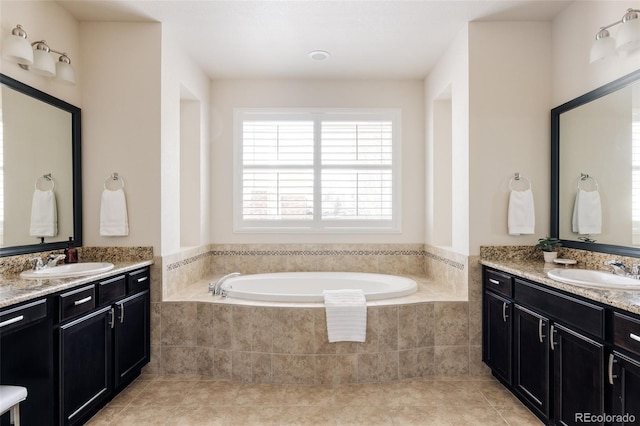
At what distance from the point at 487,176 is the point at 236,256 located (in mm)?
2493

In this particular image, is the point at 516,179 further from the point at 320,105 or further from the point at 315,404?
the point at 315,404

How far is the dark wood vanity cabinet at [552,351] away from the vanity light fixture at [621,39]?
1399mm

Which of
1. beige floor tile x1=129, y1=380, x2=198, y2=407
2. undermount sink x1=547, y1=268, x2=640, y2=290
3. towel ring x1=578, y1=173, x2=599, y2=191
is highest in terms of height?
towel ring x1=578, y1=173, x2=599, y2=191

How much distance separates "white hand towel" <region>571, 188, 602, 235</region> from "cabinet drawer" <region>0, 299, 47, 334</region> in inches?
125

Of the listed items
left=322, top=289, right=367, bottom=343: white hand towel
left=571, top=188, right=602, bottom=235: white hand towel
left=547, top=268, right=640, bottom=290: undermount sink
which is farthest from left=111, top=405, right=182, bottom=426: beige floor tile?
left=571, top=188, right=602, bottom=235: white hand towel

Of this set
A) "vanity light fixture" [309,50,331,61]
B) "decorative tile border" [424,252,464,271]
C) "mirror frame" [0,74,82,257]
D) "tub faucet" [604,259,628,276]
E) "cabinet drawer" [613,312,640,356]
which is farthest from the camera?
"vanity light fixture" [309,50,331,61]

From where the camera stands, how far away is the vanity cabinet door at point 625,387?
4.84 ft

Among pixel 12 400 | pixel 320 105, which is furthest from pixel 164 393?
pixel 320 105

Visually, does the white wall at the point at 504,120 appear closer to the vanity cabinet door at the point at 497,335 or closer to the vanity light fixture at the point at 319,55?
the vanity cabinet door at the point at 497,335

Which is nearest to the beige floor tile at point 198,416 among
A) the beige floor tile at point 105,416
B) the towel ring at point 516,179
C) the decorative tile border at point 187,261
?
the beige floor tile at point 105,416

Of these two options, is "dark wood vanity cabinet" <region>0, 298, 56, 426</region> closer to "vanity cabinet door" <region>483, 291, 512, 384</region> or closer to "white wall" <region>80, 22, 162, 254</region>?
"white wall" <region>80, 22, 162, 254</region>

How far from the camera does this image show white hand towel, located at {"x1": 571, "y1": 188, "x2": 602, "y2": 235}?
2433 millimetres

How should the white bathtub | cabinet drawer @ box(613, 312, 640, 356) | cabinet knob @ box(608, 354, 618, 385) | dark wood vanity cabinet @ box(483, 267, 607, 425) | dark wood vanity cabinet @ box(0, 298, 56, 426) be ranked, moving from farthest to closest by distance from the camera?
the white bathtub < dark wood vanity cabinet @ box(0, 298, 56, 426) < dark wood vanity cabinet @ box(483, 267, 607, 425) < cabinet knob @ box(608, 354, 618, 385) < cabinet drawer @ box(613, 312, 640, 356)

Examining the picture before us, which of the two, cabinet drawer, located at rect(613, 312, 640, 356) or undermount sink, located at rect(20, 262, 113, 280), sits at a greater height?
undermount sink, located at rect(20, 262, 113, 280)
